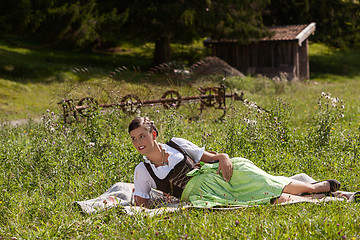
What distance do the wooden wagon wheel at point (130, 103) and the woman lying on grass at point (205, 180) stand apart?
278 centimetres

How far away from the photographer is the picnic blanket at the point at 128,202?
412cm

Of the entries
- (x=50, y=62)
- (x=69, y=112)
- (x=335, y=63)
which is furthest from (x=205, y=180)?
(x=335, y=63)

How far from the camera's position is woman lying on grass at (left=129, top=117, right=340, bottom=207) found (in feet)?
14.4

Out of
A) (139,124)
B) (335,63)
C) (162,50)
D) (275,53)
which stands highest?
(162,50)

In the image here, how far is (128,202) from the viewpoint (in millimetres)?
4566

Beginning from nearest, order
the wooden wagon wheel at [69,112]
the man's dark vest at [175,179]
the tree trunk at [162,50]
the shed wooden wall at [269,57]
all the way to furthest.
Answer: the man's dark vest at [175,179] → the wooden wagon wheel at [69,112] → the tree trunk at [162,50] → the shed wooden wall at [269,57]

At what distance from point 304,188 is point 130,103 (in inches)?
153

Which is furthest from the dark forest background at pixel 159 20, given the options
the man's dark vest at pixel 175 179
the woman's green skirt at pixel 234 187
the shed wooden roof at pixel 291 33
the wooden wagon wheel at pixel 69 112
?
the woman's green skirt at pixel 234 187

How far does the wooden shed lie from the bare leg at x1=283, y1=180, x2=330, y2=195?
63.4 ft

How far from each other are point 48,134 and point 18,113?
797cm

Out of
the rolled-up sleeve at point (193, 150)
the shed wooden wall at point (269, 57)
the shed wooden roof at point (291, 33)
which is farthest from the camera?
the shed wooden wall at point (269, 57)

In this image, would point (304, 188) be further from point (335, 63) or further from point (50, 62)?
point (335, 63)

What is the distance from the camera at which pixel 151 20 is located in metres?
20.8

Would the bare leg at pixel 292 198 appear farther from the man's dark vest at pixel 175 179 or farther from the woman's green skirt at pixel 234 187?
the man's dark vest at pixel 175 179
